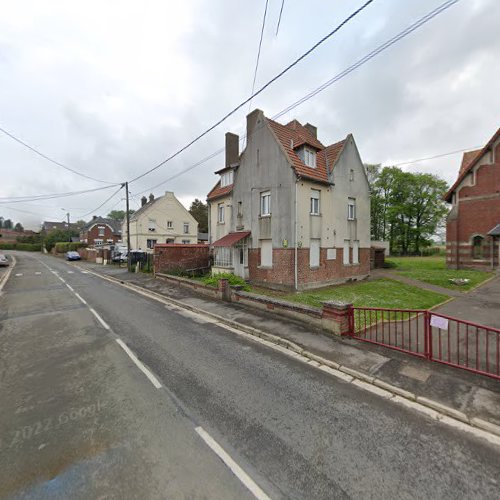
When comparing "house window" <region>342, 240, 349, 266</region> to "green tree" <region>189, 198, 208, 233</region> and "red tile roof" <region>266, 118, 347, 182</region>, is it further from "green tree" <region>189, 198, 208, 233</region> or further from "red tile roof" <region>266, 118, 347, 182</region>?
"green tree" <region>189, 198, 208, 233</region>

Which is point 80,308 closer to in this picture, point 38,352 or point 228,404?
point 38,352

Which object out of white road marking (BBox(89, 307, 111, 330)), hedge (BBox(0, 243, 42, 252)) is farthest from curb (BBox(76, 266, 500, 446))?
hedge (BBox(0, 243, 42, 252))

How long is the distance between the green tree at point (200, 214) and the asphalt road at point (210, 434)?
55666 mm

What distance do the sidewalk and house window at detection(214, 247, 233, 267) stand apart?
880 cm

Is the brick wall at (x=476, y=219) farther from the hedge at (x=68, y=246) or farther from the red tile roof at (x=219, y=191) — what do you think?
the hedge at (x=68, y=246)

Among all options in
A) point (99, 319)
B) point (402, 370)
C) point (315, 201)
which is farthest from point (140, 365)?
point (315, 201)

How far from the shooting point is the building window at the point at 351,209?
1806 cm

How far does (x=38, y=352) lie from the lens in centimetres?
638

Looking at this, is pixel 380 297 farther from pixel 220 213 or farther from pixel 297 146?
pixel 220 213

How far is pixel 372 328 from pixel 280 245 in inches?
299

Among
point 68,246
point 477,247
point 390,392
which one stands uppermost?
point 68,246

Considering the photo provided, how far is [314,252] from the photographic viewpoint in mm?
15523

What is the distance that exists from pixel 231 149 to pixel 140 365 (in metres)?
18.6

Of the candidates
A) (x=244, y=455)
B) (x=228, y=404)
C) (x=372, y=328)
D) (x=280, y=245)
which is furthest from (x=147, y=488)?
(x=280, y=245)
